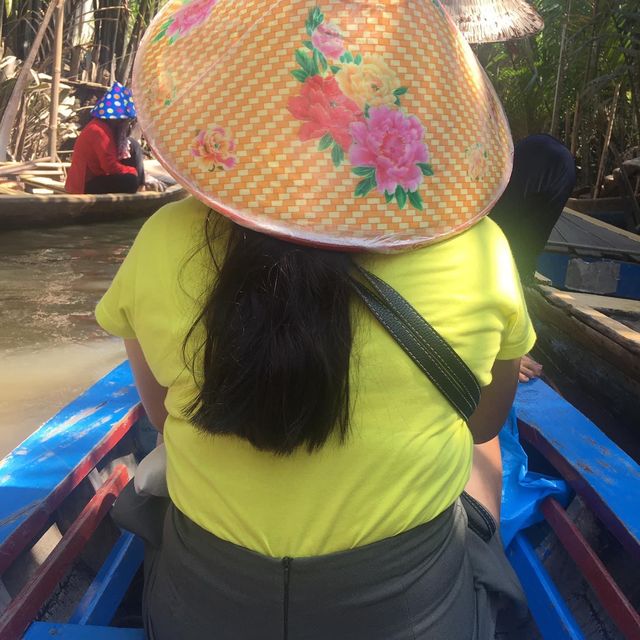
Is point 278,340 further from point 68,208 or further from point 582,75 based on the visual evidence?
point 582,75

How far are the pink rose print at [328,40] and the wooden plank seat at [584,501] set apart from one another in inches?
42.5

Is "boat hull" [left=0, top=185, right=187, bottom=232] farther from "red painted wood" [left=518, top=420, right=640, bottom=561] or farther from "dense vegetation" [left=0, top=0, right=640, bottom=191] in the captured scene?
"red painted wood" [left=518, top=420, right=640, bottom=561]

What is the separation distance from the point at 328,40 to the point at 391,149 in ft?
0.50

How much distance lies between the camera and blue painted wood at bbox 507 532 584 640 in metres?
1.37

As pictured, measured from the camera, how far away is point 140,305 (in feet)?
3.02

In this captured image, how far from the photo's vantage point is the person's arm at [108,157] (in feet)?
23.1

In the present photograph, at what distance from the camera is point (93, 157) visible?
7.32 metres

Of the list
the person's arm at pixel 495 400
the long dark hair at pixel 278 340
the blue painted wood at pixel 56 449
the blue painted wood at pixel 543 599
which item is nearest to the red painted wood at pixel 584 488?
the blue painted wood at pixel 543 599

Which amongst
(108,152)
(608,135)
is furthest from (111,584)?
(608,135)

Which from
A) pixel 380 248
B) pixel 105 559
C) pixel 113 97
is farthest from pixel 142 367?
pixel 113 97

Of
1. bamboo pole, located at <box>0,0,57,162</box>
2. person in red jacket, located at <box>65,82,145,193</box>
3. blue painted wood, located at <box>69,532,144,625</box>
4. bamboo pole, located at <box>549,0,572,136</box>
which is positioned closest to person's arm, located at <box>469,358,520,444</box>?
blue painted wood, located at <box>69,532,144,625</box>

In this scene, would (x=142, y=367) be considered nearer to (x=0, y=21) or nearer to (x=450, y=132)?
(x=450, y=132)

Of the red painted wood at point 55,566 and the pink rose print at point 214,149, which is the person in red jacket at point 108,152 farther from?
the pink rose print at point 214,149

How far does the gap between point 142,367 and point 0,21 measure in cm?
992
